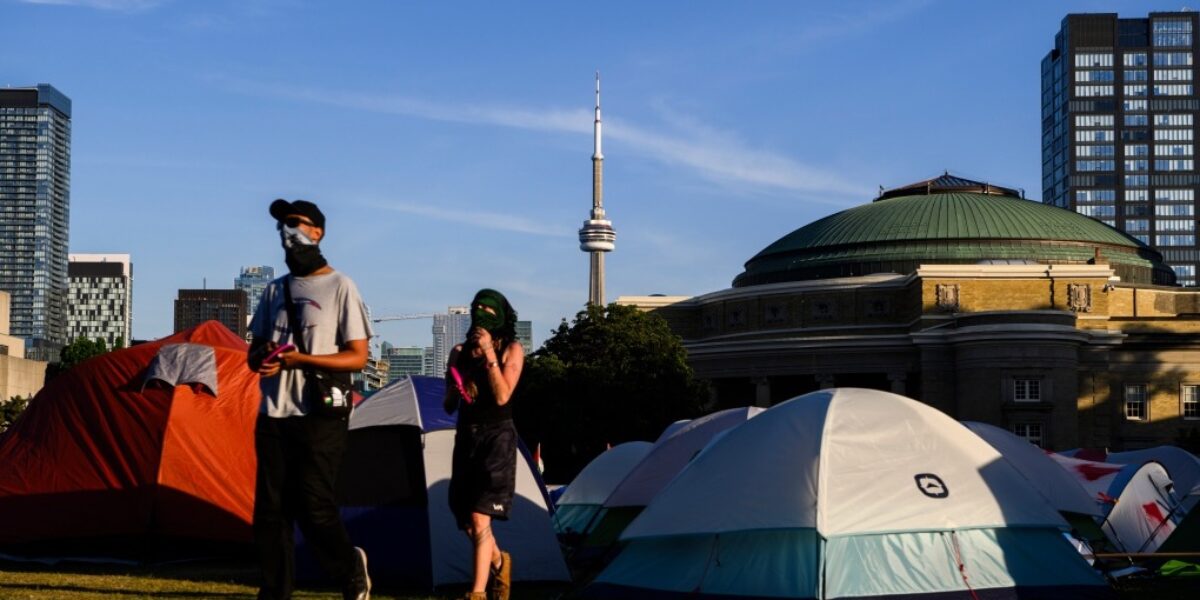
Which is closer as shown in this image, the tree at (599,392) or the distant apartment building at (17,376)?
the tree at (599,392)

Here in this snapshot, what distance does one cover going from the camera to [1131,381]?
8862 cm

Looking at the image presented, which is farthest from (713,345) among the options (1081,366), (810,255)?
(1081,366)

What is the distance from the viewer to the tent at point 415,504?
15.2 metres

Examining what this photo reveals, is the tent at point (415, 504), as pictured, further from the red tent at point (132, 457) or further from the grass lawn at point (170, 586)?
the red tent at point (132, 457)

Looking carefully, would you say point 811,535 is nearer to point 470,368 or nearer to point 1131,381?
point 470,368

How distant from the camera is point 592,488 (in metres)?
26.2

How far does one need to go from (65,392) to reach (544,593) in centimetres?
673

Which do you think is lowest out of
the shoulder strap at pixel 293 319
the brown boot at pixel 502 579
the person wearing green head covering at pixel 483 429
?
the brown boot at pixel 502 579

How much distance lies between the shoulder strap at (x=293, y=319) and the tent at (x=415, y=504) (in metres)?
6.08

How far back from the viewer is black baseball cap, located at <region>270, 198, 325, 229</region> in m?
9.44

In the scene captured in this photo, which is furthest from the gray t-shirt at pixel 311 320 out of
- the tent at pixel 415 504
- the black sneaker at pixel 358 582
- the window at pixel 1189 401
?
the window at pixel 1189 401

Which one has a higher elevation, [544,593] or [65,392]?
[65,392]

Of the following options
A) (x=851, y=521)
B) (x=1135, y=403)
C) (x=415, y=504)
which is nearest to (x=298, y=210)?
(x=851, y=521)

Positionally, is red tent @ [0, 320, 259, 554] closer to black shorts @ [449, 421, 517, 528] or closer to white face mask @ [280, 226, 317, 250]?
black shorts @ [449, 421, 517, 528]
